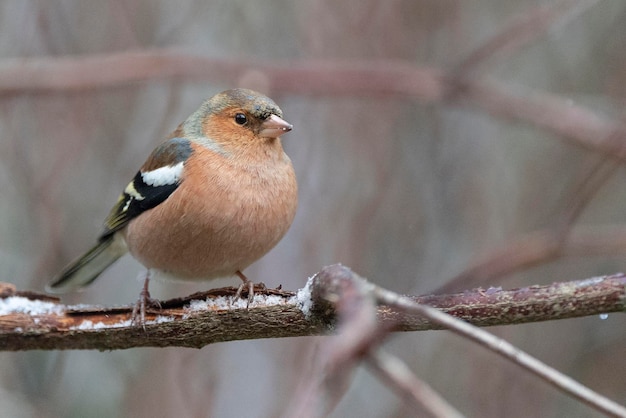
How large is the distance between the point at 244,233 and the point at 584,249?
6.25 ft

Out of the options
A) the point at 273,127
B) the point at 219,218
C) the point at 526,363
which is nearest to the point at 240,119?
the point at 273,127

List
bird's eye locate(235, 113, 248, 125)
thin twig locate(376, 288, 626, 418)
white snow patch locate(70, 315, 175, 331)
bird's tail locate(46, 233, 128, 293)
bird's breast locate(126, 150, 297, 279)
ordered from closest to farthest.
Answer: thin twig locate(376, 288, 626, 418), white snow patch locate(70, 315, 175, 331), bird's breast locate(126, 150, 297, 279), bird's eye locate(235, 113, 248, 125), bird's tail locate(46, 233, 128, 293)

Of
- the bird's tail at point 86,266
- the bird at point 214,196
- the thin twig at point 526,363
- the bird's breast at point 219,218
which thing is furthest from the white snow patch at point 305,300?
the bird's tail at point 86,266

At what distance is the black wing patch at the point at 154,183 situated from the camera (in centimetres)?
388

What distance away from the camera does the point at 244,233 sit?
3.54 m

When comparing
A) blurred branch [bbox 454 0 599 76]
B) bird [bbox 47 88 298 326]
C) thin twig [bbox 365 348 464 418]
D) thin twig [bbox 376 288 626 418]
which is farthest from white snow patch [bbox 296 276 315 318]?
blurred branch [bbox 454 0 599 76]

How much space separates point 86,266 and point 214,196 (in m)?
1.56

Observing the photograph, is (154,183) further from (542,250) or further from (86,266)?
(542,250)

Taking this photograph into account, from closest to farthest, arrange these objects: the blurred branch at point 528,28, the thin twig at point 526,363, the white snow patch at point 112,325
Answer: the thin twig at point 526,363 < the white snow patch at point 112,325 < the blurred branch at point 528,28

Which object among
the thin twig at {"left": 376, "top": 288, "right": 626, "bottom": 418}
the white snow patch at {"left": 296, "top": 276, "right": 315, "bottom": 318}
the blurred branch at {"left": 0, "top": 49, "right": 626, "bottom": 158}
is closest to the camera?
the thin twig at {"left": 376, "top": 288, "right": 626, "bottom": 418}

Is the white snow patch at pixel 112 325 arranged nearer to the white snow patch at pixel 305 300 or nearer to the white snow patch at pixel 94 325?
the white snow patch at pixel 94 325

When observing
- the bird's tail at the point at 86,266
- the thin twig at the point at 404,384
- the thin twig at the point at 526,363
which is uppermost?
the bird's tail at the point at 86,266

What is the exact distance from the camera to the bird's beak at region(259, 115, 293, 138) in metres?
3.87

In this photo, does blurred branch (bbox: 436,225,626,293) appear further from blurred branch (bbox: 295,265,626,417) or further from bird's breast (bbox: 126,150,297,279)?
blurred branch (bbox: 295,265,626,417)
